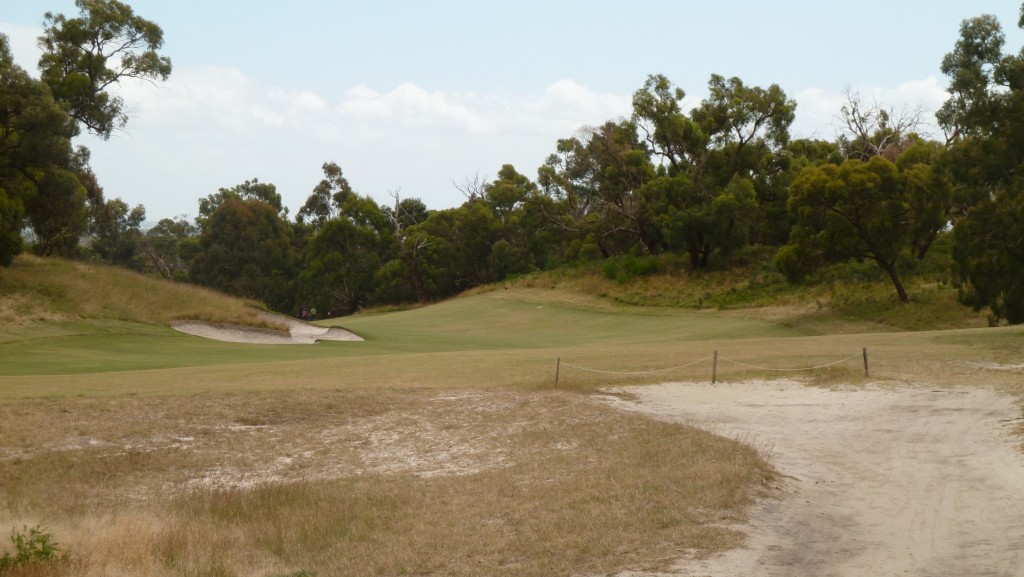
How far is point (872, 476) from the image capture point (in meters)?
14.4

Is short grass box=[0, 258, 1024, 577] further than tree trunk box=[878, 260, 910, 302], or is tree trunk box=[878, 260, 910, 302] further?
tree trunk box=[878, 260, 910, 302]

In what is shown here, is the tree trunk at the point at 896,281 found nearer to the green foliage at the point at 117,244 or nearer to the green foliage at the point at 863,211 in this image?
the green foliage at the point at 863,211

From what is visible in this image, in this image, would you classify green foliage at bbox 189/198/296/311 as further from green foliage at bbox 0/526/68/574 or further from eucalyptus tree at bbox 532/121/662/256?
green foliage at bbox 0/526/68/574

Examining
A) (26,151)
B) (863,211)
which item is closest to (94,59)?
(26,151)

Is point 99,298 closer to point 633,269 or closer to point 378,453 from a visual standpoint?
point 378,453

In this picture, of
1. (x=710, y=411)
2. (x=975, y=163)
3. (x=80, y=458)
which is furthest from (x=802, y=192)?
(x=80, y=458)

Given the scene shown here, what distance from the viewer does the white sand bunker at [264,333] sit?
42.2 meters

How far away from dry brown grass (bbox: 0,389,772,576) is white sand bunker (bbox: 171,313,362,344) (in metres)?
21.6

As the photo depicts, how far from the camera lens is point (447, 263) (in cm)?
8675

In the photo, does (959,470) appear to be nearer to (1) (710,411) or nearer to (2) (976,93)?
(1) (710,411)

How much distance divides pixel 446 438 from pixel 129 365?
51.2 feet

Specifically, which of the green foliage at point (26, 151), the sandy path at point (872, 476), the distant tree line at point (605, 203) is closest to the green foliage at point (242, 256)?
the distant tree line at point (605, 203)

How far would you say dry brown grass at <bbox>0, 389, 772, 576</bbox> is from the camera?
10469 millimetres

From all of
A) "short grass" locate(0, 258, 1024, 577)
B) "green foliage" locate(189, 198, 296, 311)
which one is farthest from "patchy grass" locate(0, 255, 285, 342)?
"green foliage" locate(189, 198, 296, 311)
